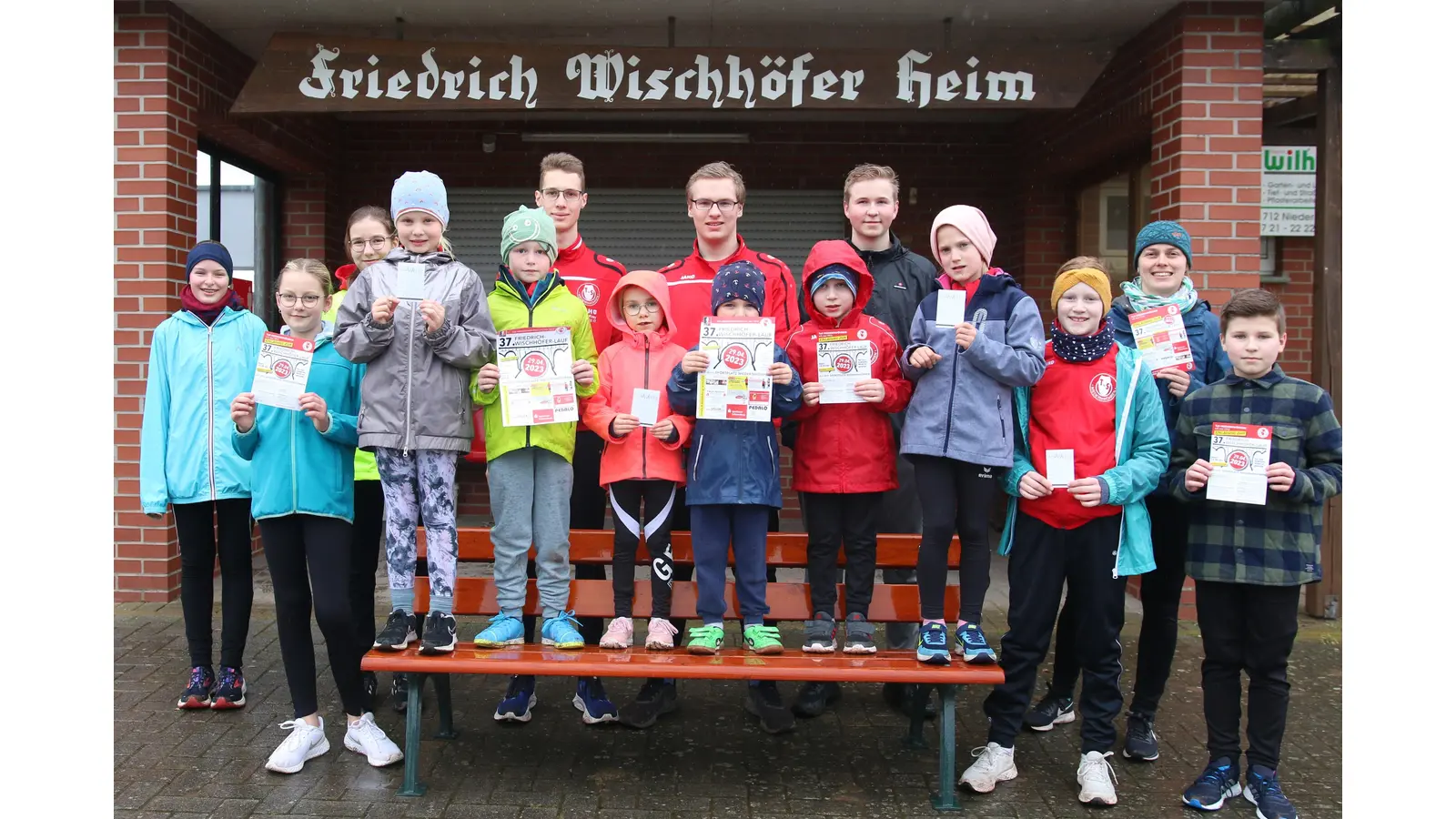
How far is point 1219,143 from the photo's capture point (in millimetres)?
Answer: 6430

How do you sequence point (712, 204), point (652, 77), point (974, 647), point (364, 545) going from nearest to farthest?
point (974, 647) → point (712, 204) → point (364, 545) → point (652, 77)

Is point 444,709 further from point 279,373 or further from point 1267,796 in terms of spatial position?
point 1267,796

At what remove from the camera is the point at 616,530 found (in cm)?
443

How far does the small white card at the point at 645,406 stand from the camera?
13.9 ft

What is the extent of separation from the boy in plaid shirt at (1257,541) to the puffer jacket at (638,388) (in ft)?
6.33

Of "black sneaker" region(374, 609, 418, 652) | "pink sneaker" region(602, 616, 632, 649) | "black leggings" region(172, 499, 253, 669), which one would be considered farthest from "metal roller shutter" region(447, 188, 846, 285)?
"black sneaker" region(374, 609, 418, 652)

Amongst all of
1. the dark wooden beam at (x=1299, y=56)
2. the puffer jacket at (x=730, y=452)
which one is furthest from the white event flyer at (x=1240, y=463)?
the dark wooden beam at (x=1299, y=56)

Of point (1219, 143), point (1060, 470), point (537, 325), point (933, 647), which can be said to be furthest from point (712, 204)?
point (1219, 143)

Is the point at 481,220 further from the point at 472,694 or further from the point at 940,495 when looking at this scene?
the point at 940,495

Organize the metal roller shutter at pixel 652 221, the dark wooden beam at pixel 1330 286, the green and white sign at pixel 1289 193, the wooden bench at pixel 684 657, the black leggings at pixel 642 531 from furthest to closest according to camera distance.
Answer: the metal roller shutter at pixel 652 221
the green and white sign at pixel 1289 193
the dark wooden beam at pixel 1330 286
the black leggings at pixel 642 531
the wooden bench at pixel 684 657

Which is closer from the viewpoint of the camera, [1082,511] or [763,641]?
[1082,511]

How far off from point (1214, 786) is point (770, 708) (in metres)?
1.73

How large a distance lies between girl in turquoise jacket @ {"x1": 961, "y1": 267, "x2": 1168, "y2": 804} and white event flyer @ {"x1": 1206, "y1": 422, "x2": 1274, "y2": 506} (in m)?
0.21

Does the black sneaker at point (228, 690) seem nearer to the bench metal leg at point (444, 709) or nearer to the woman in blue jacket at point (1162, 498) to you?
the bench metal leg at point (444, 709)
